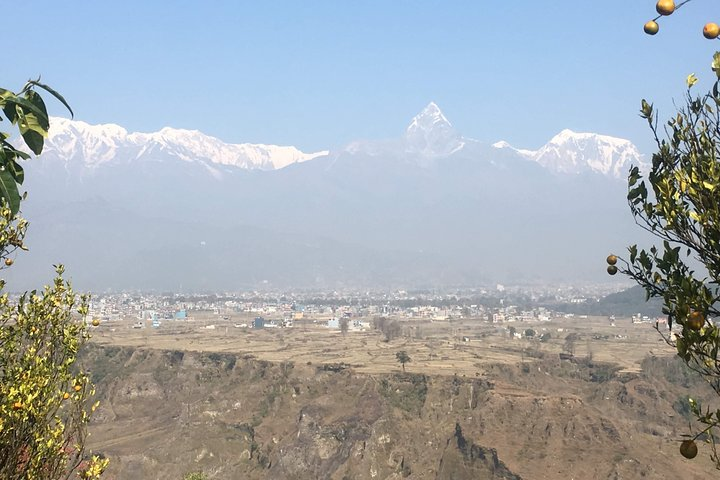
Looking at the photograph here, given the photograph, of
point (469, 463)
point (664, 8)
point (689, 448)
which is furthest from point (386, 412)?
point (664, 8)

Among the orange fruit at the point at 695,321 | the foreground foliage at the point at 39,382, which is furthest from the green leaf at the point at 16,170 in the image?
the orange fruit at the point at 695,321

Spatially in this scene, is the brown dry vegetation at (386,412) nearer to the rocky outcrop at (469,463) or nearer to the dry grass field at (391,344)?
the rocky outcrop at (469,463)

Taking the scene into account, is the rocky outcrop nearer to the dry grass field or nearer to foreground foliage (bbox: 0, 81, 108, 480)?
the dry grass field

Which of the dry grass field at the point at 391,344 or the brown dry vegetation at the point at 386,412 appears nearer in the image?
the brown dry vegetation at the point at 386,412

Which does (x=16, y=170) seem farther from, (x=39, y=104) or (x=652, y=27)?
(x=652, y=27)

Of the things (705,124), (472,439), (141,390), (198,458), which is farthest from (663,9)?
(141,390)

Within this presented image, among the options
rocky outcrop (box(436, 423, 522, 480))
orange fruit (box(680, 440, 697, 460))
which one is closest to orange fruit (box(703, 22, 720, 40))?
orange fruit (box(680, 440, 697, 460))
